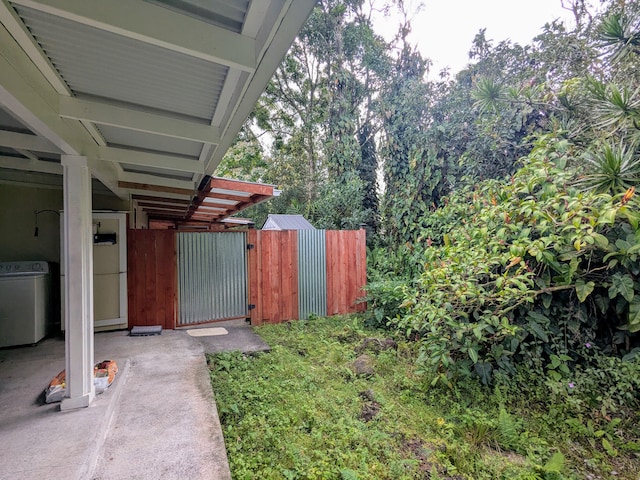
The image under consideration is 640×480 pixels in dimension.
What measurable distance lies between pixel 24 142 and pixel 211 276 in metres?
Answer: 3.20

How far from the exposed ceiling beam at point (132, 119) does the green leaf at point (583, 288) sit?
3538 mm

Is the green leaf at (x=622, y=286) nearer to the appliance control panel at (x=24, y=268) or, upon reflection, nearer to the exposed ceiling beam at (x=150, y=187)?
the exposed ceiling beam at (x=150, y=187)

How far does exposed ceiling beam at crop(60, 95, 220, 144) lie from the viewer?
197 centimetres

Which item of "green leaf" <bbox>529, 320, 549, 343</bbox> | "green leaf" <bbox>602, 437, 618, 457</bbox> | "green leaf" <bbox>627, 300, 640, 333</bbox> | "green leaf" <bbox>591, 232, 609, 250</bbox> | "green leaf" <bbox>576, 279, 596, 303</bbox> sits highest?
"green leaf" <bbox>591, 232, 609, 250</bbox>

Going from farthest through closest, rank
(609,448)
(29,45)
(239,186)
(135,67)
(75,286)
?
(239,186) → (609,448) → (75,286) → (135,67) → (29,45)

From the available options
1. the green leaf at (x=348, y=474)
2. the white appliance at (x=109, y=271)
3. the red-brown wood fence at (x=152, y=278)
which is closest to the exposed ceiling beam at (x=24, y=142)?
the white appliance at (x=109, y=271)

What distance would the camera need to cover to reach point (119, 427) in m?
2.11

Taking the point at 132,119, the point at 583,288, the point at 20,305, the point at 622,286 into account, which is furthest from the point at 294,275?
the point at 622,286

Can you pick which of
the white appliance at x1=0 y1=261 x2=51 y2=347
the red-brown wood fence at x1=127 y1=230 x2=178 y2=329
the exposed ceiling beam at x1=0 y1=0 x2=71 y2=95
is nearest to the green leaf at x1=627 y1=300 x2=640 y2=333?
the exposed ceiling beam at x1=0 y1=0 x2=71 y2=95

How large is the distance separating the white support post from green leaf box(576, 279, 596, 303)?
4.27 meters

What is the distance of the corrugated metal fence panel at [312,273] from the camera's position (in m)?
5.71

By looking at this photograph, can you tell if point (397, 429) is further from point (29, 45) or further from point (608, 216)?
point (29, 45)

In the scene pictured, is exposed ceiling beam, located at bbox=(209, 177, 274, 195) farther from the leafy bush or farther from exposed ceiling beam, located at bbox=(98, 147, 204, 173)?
the leafy bush

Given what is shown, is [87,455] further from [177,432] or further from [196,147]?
[196,147]
